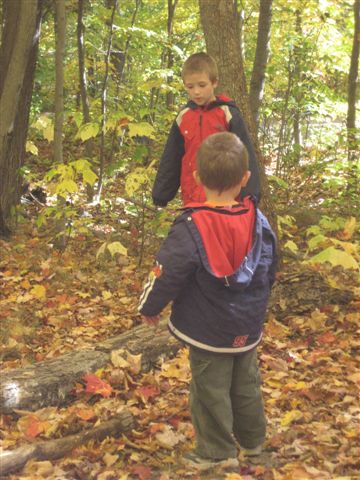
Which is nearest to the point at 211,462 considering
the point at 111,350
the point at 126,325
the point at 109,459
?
the point at 109,459

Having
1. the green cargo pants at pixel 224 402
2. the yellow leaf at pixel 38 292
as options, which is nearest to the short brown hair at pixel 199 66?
the green cargo pants at pixel 224 402

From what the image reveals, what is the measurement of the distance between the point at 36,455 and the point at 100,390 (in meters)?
0.77

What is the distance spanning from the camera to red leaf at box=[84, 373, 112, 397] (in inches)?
140

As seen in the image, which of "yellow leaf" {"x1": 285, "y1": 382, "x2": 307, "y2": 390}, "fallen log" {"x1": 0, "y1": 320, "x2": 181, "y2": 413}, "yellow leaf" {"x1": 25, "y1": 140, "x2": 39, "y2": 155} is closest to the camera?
"fallen log" {"x1": 0, "y1": 320, "x2": 181, "y2": 413}

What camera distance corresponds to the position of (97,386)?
11.8ft

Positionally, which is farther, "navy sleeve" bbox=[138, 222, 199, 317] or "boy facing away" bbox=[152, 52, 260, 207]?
"boy facing away" bbox=[152, 52, 260, 207]

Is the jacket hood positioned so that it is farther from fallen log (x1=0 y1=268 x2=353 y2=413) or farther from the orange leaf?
fallen log (x1=0 y1=268 x2=353 y2=413)

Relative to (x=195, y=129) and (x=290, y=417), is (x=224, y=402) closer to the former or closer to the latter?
(x=290, y=417)

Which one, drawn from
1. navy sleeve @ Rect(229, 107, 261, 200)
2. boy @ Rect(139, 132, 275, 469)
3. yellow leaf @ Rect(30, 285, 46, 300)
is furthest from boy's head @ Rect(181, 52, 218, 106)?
yellow leaf @ Rect(30, 285, 46, 300)

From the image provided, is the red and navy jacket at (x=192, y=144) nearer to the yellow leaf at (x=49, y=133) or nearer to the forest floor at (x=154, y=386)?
the forest floor at (x=154, y=386)

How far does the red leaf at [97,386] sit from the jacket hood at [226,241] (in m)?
1.46

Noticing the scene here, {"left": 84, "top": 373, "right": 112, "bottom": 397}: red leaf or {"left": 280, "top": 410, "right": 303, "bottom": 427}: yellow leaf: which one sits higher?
{"left": 84, "top": 373, "right": 112, "bottom": 397}: red leaf

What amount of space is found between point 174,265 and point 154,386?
5.08ft

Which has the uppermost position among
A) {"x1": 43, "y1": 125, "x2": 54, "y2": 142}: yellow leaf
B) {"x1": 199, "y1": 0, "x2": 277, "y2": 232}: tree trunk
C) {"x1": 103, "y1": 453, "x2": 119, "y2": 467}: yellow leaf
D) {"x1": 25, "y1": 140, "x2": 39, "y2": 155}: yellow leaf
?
{"x1": 199, "y1": 0, "x2": 277, "y2": 232}: tree trunk
